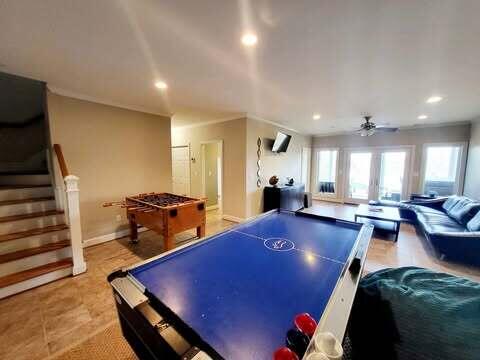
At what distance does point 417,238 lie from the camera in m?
3.79

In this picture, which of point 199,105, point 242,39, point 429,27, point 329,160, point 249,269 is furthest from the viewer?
point 329,160

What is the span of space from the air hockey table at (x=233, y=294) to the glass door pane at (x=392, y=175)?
19.0 ft

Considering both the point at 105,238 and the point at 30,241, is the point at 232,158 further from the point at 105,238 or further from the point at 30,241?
the point at 30,241

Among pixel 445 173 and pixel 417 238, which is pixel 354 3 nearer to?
pixel 417 238

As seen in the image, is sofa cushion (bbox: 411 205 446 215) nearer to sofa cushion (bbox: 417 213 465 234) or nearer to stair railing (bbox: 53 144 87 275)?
sofa cushion (bbox: 417 213 465 234)

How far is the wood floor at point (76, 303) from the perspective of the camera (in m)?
1.61

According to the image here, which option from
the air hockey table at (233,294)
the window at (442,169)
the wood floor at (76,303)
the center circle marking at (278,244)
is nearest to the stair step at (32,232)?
the wood floor at (76,303)

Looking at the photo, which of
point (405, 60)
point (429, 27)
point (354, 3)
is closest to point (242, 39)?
point (354, 3)

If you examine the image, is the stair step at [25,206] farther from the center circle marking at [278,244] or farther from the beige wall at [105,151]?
the center circle marking at [278,244]

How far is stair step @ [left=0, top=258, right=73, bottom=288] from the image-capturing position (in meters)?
2.12

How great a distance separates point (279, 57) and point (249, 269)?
2036mm

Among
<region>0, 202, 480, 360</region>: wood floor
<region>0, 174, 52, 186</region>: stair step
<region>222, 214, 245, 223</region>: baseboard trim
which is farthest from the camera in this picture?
<region>222, 214, 245, 223</region>: baseboard trim

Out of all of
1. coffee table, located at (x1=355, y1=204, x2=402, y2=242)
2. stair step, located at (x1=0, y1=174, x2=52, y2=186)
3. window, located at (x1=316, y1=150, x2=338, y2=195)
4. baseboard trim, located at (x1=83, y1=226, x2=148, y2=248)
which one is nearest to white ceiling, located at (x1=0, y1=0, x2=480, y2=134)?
stair step, located at (x1=0, y1=174, x2=52, y2=186)

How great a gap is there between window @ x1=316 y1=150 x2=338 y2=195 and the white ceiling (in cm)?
403
